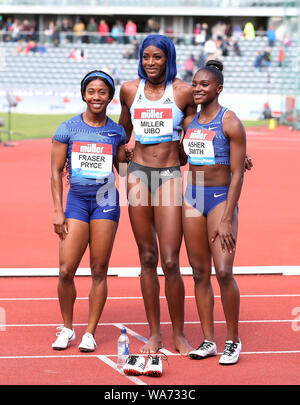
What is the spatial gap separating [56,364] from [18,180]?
11604 millimetres

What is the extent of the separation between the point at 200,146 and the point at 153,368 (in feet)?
5.07

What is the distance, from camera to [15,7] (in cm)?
5212

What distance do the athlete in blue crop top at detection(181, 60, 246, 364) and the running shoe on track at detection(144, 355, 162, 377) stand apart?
44cm

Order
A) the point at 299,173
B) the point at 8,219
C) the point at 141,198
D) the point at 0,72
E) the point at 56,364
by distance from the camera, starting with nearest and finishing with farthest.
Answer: the point at 56,364, the point at 141,198, the point at 8,219, the point at 299,173, the point at 0,72

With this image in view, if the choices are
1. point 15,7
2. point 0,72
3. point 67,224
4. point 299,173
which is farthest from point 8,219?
point 15,7

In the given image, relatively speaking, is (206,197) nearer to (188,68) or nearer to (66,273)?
(66,273)

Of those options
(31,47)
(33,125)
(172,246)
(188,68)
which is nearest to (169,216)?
(172,246)

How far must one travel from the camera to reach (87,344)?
5789mm

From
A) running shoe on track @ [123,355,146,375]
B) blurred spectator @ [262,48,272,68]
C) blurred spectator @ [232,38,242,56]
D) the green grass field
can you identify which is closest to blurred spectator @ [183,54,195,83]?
blurred spectator @ [232,38,242,56]

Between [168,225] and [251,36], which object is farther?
[251,36]

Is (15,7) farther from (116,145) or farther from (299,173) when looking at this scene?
(116,145)

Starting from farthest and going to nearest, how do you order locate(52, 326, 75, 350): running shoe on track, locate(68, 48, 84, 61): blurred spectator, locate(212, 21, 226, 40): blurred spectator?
locate(212, 21, 226, 40): blurred spectator → locate(68, 48, 84, 61): blurred spectator → locate(52, 326, 75, 350): running shoe on track

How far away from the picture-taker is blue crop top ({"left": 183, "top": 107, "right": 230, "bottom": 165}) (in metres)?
5.60

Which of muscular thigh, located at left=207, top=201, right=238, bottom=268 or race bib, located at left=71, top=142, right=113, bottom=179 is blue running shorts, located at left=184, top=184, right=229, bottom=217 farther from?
race bib, located at left=71, top=142, right=113, bottom=179
